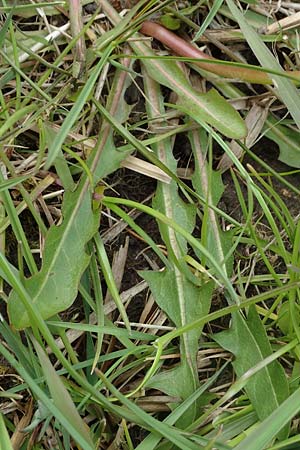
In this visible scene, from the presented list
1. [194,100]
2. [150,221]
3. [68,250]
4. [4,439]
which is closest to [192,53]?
[194,100]

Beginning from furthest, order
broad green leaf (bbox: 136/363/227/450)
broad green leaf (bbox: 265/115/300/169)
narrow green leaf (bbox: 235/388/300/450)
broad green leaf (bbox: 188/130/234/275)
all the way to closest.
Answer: broad green leaf (bbox: 265/115/300/169) < broad green leaf (bbox: 188/130/234/275) < broad green leaf (bbox: 136/363/227/450) < narrow green leaf (bbox: 235/388/300/450)

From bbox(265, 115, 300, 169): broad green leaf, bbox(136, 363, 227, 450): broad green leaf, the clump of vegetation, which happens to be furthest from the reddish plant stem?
bbox(136, 363, 227, 450): broad green leaf

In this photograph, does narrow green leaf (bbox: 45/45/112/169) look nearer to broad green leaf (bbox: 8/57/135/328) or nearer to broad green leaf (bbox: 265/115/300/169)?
broad green leaf (bbox: 8/57/135/328)

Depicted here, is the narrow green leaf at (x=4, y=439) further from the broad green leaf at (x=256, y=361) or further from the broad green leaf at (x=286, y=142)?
the broad green leaf at (x=286, y=142)

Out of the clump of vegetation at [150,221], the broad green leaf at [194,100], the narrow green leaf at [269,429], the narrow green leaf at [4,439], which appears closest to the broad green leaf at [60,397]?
the clump of vegetation at [150,221]

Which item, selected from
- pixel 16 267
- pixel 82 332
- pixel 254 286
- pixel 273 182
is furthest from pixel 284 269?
pixel 16 267

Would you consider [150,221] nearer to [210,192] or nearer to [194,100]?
[210,192]

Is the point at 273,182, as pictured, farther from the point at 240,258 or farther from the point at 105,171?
the point at 105,171
